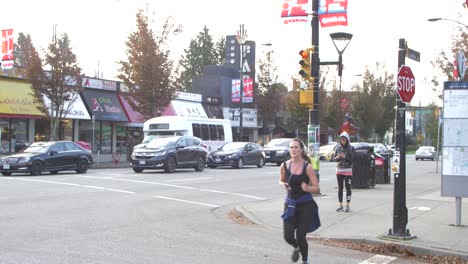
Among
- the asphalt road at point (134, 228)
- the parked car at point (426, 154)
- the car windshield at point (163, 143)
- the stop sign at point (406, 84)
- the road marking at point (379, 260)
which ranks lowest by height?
the parked car at point (426, 154)

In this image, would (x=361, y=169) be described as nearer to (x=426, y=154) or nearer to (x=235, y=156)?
(x=235, y=156)

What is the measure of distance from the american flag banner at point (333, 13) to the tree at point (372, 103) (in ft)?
151

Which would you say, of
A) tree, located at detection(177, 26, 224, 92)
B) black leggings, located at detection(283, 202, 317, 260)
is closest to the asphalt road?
black leggings, located at detection(283, 202, 317, 260)

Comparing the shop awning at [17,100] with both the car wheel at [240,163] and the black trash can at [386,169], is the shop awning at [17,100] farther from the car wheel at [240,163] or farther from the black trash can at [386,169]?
the black trash can at [386,169]

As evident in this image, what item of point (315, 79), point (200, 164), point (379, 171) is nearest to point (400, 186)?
point (315, 79)

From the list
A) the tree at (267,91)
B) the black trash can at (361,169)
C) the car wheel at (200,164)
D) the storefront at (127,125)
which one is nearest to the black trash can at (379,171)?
the black trash can at (361,169)

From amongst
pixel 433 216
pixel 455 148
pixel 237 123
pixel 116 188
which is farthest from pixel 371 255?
pixel 237 123

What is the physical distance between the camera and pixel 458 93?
32.4 ft

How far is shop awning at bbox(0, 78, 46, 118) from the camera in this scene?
29.7 meters

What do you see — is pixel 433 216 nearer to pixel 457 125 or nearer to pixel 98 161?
pixel 457 125

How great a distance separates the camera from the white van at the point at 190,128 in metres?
31.0

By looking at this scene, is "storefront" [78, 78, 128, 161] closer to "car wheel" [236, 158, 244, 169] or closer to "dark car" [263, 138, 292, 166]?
"car wheel" [236, 158, 244, 169]

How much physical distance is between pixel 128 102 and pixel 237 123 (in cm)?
1592

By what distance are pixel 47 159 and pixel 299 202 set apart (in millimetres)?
17692
